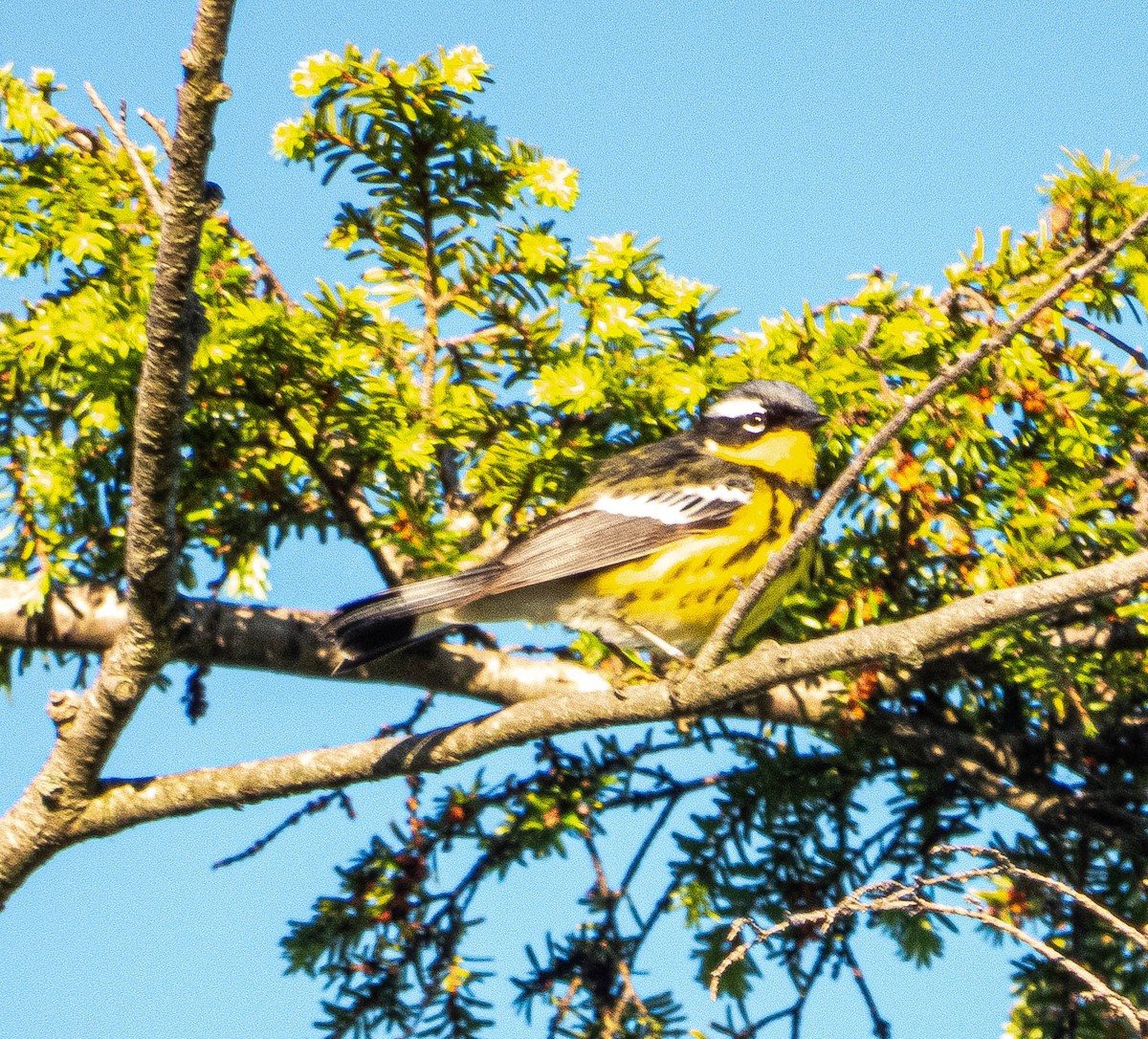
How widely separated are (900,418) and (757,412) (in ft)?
4.46

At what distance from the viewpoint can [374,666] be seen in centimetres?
312

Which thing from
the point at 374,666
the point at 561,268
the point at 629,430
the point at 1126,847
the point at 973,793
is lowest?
the point at 1126,847

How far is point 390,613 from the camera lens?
2.78m

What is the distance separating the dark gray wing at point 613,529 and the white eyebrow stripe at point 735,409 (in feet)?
0.58

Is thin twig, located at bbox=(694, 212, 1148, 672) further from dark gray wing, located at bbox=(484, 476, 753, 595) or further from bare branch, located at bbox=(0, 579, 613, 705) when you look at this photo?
bare branch, located at bbox=(0, 579, 613, 705)

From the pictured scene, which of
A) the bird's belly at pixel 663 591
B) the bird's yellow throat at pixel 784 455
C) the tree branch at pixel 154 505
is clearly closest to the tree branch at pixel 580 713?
the tree branch at pixel 154 505

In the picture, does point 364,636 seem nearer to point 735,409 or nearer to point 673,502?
point 673,502

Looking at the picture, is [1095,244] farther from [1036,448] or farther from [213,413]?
[213,413]

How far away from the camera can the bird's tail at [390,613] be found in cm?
278

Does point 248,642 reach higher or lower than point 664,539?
lower

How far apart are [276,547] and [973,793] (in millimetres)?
1730

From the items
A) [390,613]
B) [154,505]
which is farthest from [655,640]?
[154,505]

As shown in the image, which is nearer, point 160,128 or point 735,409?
point 160,128

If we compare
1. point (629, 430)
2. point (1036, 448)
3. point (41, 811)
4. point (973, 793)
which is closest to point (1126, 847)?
point (973, 793)
